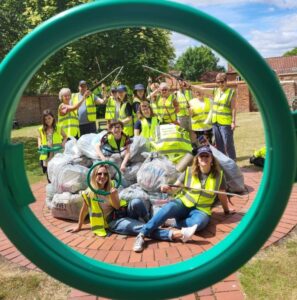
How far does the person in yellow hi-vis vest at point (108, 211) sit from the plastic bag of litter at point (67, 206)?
29 centimetres

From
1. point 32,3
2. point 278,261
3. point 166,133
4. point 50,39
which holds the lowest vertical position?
point 278,261

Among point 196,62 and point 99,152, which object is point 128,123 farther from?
point 196,62

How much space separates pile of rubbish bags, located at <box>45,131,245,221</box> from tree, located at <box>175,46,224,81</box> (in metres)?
58.4

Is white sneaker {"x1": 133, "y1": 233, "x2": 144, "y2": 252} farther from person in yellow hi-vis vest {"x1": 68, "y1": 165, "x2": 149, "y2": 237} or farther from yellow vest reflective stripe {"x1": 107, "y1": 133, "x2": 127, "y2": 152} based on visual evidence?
yellow vest reflective stripe {"x1": 107, "y1": 133, "x2": 127, "y2": 152}

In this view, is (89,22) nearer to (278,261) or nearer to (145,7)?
(145,7)

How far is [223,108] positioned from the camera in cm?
598

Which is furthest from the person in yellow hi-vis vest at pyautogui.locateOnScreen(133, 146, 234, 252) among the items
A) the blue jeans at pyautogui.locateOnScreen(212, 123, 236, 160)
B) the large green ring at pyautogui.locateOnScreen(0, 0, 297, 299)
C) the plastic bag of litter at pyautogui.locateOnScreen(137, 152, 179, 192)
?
the large green ring at pyautogui.locateOnScreen(0, 0, 297, 299)

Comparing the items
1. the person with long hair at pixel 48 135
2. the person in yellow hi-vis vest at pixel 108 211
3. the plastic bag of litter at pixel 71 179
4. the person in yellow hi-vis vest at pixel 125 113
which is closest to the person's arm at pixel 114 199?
the person in yellow hi-vis vest at pixel 108 211

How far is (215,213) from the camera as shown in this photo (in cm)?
436

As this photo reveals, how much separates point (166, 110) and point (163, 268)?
211 inches

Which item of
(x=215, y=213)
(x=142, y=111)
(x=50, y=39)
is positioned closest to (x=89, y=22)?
(x=50, y=39)

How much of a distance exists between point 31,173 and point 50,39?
6629 millimetres

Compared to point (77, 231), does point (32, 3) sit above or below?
above

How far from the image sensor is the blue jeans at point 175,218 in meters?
3.72
